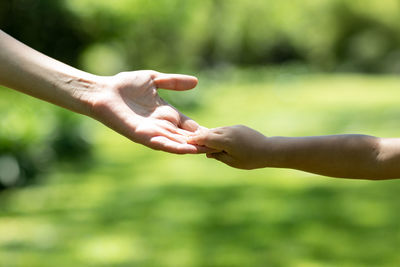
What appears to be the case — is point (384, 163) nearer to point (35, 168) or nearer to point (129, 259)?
point (129, 259)

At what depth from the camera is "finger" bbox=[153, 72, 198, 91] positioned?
287 cm

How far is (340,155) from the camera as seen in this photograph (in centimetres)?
249

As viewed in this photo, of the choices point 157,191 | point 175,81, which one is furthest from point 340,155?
point 157,191

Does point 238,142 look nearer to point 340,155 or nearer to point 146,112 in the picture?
point 340,155

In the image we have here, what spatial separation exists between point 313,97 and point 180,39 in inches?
211

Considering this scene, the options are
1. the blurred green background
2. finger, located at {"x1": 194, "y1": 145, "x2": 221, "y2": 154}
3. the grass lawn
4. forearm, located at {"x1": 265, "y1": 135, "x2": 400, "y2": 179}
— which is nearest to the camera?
forearm, located at {"x1": 265, "y1": 135, "x2": 400, "y2": 179}

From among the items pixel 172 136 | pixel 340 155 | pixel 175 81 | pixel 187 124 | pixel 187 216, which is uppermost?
pixel 187 216

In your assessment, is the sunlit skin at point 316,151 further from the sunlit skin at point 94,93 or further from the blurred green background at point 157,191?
the blurred green background at point 157,191

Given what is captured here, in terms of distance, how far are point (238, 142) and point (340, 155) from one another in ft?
1.44

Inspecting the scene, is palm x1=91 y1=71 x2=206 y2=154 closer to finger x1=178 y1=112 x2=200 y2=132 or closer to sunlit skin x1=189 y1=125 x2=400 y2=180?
finger x1=178 y1=112 x2=200 y2=132

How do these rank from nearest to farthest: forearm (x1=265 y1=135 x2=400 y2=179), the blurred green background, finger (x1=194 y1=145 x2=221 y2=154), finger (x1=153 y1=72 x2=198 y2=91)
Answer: forearm (x1=265 y1=135 x2=400 y2=179), finger (x1=194 y1=145 x2=221 y2=154), finger (x1=153 y1=72 x2=198 y2=91), the blurred green background

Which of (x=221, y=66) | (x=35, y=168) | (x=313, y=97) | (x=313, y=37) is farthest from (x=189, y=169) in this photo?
(x=313, y=37)

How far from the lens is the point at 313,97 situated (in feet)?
69.5

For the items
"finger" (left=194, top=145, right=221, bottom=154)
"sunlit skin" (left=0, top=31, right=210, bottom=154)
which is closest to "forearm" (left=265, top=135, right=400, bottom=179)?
"finger" (left=194, top=145, right=221, bottom=154)
